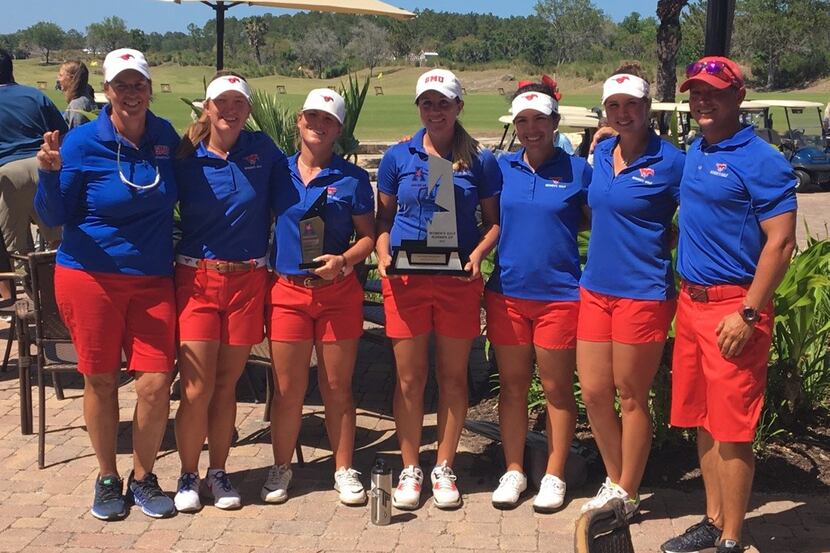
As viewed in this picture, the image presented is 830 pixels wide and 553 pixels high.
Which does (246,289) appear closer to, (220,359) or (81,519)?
(220,359)

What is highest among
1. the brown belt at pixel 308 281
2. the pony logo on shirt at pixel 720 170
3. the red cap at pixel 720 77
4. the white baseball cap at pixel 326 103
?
the red cap at pixel 720 77

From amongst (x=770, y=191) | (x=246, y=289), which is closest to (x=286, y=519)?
(x=246, y=289)

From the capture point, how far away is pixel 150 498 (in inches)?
178

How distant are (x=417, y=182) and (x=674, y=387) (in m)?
1.41

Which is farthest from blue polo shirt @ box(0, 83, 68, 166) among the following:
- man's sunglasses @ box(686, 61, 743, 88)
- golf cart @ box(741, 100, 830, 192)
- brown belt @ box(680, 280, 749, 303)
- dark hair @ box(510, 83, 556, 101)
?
golf cart @ box(741, 100, 830, 192)

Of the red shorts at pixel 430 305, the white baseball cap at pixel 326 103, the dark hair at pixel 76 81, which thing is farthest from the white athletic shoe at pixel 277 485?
the dark hair at pixel 76 81

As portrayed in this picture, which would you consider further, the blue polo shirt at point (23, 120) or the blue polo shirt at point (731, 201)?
the blue polo shirt at point (23, 120)

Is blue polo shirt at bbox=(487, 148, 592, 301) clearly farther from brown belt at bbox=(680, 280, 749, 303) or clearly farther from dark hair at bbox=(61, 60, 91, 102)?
dark hair at bbox=(61, 60, 91, 102)

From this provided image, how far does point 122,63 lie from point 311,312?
52.7 inches

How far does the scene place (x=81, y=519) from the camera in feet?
14.7

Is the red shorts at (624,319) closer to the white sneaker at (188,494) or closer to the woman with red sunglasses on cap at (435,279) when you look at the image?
the woman with red sunglasses on cap at (435,279)

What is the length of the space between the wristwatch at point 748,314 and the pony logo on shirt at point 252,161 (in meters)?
2.12

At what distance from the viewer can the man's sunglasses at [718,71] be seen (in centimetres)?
381

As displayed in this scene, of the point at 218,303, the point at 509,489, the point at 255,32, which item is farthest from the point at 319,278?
the point at 255,32
